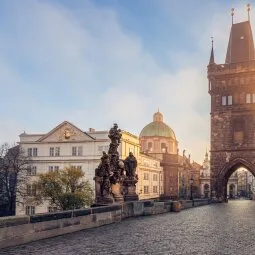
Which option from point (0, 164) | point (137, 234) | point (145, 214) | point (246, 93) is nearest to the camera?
point (137, 234)

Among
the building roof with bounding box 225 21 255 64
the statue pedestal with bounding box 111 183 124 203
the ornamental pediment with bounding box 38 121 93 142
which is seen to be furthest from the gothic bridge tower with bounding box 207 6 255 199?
the statue pedestal with bounding box 111 183 124 203

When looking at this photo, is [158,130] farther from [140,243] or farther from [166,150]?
[140,243]

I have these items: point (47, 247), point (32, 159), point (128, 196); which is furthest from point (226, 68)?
point (47, 247)

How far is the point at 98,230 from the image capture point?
14219mm

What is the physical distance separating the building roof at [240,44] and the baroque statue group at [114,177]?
45.0m

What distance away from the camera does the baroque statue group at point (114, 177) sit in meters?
19.8

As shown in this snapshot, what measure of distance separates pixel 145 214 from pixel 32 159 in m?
Result: 44.8

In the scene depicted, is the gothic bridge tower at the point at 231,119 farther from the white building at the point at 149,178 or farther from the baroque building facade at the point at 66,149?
the white building at the point at 149,178

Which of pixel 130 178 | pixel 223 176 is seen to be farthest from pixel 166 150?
pixel 130 178

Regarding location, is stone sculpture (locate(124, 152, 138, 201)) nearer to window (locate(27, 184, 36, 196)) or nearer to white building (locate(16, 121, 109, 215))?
window (locate(27, 184, 36, 196))

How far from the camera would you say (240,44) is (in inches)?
2547

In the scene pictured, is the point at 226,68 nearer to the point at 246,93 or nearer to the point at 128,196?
the point at 246,93

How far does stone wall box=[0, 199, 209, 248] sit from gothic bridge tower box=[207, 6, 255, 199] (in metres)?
42.2

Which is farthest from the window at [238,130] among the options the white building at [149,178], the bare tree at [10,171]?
the bare tree at [10,171]
